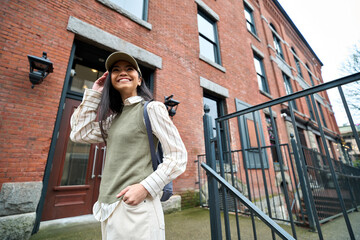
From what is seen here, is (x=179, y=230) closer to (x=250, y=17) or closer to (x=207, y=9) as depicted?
(x=207, y=9)

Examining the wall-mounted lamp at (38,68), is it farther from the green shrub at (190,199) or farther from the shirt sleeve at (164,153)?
the green shrub at (190,199)

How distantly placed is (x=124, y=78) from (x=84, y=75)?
3.89 m

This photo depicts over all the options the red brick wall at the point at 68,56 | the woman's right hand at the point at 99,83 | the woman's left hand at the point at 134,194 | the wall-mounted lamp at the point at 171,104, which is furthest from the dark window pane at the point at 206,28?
the woman's left hand at the point at 134,194

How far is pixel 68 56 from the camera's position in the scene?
11.8 feet

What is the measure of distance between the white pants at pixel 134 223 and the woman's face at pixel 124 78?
2.66 feet

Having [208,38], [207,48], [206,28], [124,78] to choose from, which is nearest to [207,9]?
[206,28]

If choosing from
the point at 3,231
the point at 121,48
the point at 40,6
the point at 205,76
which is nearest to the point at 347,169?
the point at 205,76

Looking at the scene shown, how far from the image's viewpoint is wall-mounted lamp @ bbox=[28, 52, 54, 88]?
294cm

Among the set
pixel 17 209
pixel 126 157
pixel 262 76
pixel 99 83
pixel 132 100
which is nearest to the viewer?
pixel 126 157

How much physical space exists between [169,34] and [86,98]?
16.5 ft

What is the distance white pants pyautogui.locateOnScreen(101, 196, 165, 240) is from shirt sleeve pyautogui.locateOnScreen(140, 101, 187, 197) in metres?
0.11

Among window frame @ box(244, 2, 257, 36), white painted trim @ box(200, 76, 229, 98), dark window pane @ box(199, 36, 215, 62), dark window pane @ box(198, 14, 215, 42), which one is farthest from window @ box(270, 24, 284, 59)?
white painted trim @ box(200, 76, 229, 98)

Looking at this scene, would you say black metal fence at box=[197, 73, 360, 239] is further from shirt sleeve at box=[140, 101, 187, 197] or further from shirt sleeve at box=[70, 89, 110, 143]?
shirt sleeve at box=[70, 89, 110, 143]

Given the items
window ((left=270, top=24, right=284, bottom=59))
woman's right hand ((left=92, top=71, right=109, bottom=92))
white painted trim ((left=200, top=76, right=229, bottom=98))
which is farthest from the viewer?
window ((left=270, top=24, right=284, bottom=59))
